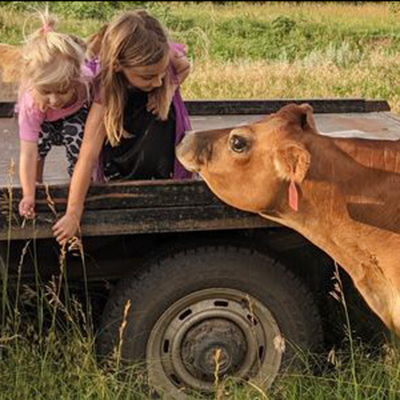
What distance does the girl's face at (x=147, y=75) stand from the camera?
3471mm

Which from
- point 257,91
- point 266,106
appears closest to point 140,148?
point 266,106

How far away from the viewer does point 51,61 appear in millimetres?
3385

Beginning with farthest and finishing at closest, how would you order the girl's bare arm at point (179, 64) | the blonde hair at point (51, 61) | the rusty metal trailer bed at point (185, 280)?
the girl's bare arm at point (179, 64)
the blonde hair at point (51, 61)
the rusty metal trailer bed at point (185, 280)

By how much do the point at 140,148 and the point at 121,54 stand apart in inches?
16.7

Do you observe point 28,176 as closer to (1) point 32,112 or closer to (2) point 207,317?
(1) point 32,112

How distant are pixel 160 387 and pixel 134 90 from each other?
1.27 m

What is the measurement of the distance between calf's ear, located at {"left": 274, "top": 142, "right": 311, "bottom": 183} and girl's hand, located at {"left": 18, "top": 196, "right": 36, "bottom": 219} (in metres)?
0.98

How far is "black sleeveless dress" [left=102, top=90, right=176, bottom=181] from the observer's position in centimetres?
365

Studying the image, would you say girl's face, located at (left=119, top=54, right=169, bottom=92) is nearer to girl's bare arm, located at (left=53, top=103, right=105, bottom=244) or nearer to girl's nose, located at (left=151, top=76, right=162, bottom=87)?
girl's nose, located at (left=151, top=76, right=162, bottom=87)

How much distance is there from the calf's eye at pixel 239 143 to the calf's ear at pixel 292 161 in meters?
0.16

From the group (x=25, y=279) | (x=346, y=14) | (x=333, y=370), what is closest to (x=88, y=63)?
(x=25, y=279)

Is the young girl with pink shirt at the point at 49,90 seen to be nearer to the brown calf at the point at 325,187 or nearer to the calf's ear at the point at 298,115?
the brown calf at the point at 325,187

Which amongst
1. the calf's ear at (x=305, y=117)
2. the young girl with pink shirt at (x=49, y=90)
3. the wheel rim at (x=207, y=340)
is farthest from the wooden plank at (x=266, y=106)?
the wheel rim at (x=207, y=340)

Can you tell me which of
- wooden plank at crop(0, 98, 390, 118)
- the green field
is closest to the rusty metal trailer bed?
the green field
